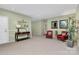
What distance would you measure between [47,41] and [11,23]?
1.05 metres

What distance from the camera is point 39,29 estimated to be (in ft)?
8.91

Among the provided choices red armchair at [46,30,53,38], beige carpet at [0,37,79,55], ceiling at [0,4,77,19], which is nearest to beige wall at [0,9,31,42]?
ceiling at [0,4,77,19]

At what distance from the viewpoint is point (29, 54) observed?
2.42 meters

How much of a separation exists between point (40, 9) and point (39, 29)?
0.55 meters

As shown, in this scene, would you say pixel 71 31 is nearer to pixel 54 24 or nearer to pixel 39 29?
pixel 54 24

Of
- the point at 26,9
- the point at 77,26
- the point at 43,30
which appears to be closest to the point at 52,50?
the point at 43,30

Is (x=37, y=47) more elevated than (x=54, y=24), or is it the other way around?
(x=54, y=24)

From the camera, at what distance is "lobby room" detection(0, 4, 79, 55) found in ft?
7.97

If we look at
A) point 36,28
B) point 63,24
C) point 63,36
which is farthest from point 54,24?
point 36,28

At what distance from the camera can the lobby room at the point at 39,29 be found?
7.97 feet

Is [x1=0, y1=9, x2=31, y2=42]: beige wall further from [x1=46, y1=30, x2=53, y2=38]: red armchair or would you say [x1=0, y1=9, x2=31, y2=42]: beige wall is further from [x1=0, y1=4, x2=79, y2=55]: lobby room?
[x1=46, y1=30, x2=53, y2=38]: red armchair

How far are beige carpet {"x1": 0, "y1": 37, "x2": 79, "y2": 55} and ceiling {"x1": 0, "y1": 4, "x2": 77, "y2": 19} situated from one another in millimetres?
647

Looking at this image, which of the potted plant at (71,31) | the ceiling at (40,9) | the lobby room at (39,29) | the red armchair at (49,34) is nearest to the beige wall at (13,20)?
the lobby room at (39,29)
